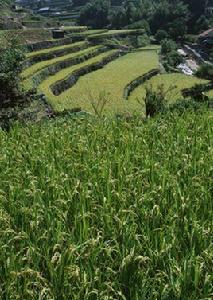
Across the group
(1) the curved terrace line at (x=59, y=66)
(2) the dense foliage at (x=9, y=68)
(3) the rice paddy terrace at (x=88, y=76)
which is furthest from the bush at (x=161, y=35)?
(2) the dense foliage at (x=9, y=68)

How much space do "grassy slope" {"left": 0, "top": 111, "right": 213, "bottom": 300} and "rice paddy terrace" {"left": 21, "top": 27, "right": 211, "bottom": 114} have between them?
2116cm

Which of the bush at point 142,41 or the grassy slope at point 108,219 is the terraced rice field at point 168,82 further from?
the grassy slope at point 108,219

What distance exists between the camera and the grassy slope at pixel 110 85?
33562 mm

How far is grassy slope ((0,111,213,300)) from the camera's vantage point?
16.9 feet

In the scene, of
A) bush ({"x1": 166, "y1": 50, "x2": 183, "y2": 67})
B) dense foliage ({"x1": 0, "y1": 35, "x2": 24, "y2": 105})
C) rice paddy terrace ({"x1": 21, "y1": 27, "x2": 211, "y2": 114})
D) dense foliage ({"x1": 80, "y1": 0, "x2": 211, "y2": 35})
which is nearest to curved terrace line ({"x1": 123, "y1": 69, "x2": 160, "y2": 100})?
rice paddy terrace ({"x1": 21, "y1": 27, "x2": 211, "y2": 114})

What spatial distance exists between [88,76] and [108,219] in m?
41.6

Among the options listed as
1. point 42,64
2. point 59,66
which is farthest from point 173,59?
point 42,64

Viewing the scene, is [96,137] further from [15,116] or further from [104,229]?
[15,116]

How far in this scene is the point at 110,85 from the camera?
142ft

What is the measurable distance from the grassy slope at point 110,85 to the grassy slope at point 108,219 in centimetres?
1633

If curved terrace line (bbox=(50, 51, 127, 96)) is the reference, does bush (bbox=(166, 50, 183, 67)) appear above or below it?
below

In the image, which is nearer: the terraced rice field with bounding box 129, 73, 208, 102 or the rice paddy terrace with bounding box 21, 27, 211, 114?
the rice paddy terrace with bounding box 21, 27, 211, 114

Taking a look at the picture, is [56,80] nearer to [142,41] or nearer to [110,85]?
[110,85]

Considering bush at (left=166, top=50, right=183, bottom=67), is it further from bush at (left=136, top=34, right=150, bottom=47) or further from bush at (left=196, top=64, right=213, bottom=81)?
bush at (left=136, top=34, right=150, bottom=47)
